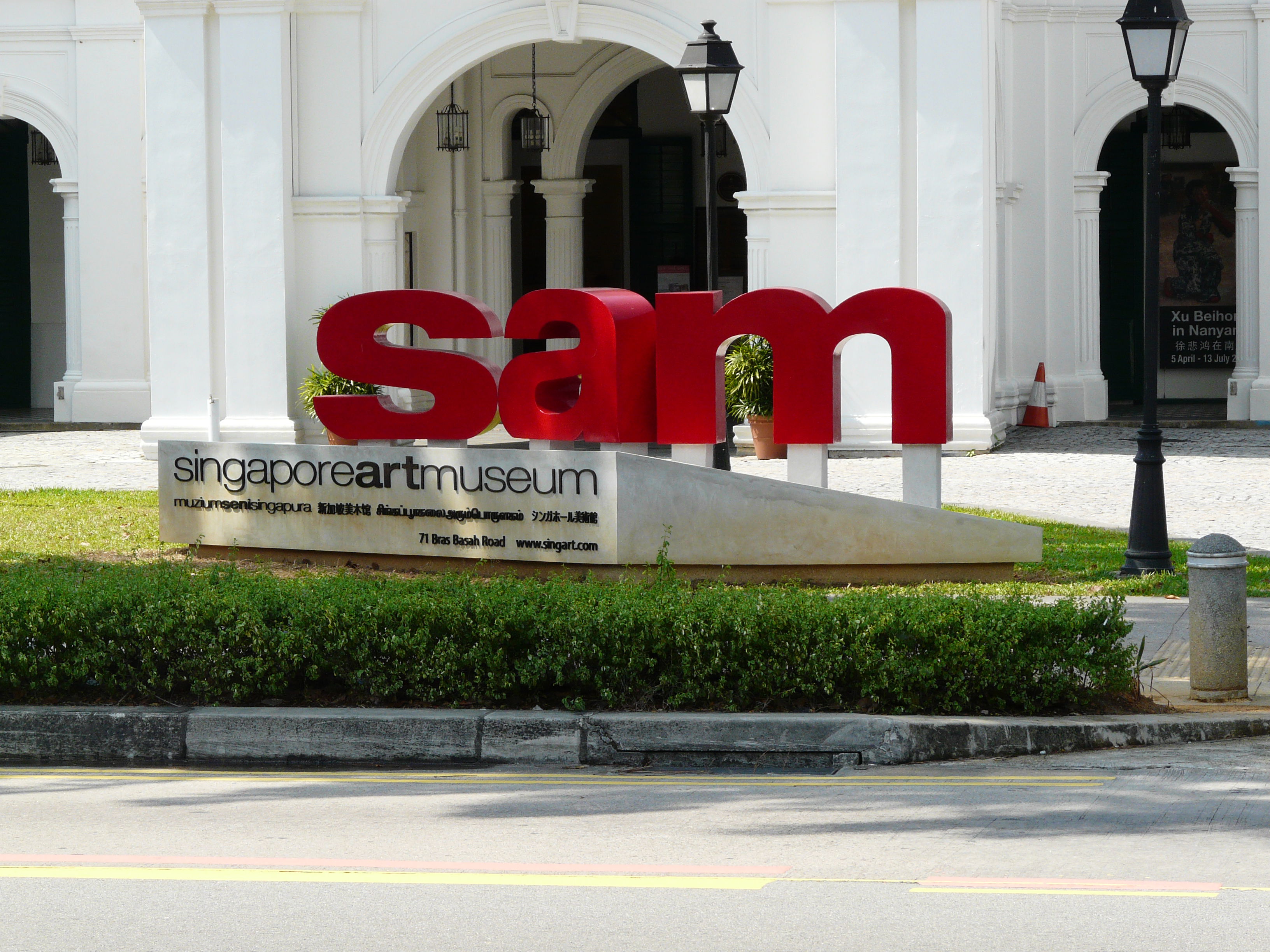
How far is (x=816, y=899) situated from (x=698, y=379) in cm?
738

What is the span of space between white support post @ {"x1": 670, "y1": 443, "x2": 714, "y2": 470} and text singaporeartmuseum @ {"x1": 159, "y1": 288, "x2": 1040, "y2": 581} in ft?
0.19

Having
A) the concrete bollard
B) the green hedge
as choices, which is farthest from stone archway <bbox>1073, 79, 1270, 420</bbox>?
the green hedge

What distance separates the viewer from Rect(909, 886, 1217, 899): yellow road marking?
5.52m

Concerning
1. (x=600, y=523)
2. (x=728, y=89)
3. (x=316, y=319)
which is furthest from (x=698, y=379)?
(x=316, y=319)

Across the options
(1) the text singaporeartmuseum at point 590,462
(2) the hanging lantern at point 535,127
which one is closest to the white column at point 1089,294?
(2) the hanging lantern at point 535,127

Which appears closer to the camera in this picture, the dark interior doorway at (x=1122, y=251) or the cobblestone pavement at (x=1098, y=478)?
the cobblestone pavement at (x=1098, y=478)

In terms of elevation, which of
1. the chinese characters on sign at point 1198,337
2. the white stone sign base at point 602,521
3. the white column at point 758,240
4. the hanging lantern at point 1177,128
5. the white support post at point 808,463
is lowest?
the white stone sign base at point 602,521

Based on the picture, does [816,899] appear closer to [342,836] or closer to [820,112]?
[342,836]

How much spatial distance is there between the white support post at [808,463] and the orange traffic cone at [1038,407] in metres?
11.9

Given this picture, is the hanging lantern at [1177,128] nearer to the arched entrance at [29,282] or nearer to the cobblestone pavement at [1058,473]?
the cobblestone pavement at [1058,473]

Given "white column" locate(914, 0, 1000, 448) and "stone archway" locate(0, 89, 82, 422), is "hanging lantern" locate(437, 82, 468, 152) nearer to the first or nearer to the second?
"stone archway" locate(0, 89, 82, 422)

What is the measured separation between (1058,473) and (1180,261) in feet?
32.4

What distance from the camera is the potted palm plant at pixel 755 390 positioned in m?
20.0

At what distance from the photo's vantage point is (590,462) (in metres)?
11.8
